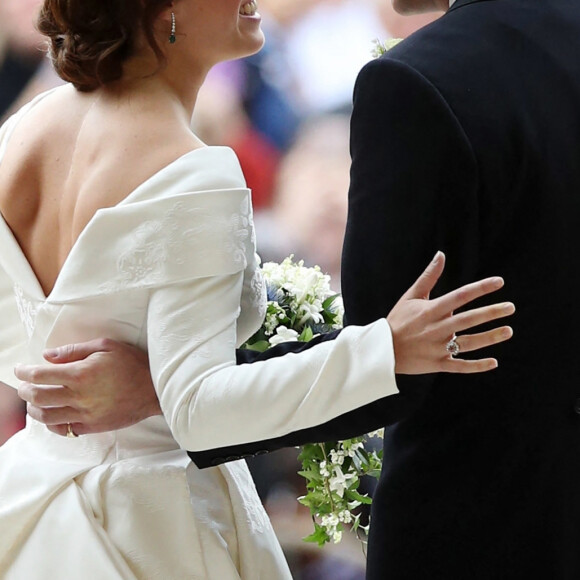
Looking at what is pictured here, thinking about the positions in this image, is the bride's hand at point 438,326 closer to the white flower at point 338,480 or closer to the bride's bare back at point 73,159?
the bride's bare back at point 73,159

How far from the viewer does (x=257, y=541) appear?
5.67 ft

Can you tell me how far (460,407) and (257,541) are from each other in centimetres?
47

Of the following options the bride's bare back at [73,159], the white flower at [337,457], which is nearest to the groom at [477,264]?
the bride's bare back at [73,159]

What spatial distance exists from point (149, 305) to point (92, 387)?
17cm

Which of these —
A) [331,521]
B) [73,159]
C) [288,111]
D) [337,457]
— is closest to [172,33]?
[73,159]

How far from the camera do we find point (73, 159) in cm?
163

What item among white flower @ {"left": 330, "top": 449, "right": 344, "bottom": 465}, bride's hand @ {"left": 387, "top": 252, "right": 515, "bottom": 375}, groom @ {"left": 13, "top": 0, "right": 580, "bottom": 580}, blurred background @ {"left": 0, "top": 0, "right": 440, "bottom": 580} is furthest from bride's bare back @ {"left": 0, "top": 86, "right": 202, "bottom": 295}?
blurred background @ {"left": 0, "top": 0, "right": 440, "bottom": 580}

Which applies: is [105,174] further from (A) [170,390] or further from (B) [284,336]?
(B) [284,336]

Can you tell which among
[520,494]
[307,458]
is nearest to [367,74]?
[520,494]

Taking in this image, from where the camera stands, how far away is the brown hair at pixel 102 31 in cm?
160

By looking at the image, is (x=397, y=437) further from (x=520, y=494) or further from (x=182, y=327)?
(x=182, y=327)

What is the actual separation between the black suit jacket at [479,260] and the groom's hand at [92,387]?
21 centimetres

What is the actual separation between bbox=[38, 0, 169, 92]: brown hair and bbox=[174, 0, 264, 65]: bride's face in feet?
0.17

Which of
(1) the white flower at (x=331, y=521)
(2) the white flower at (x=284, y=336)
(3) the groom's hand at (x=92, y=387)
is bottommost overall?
(1) the white flower at (x=331, y=521)
